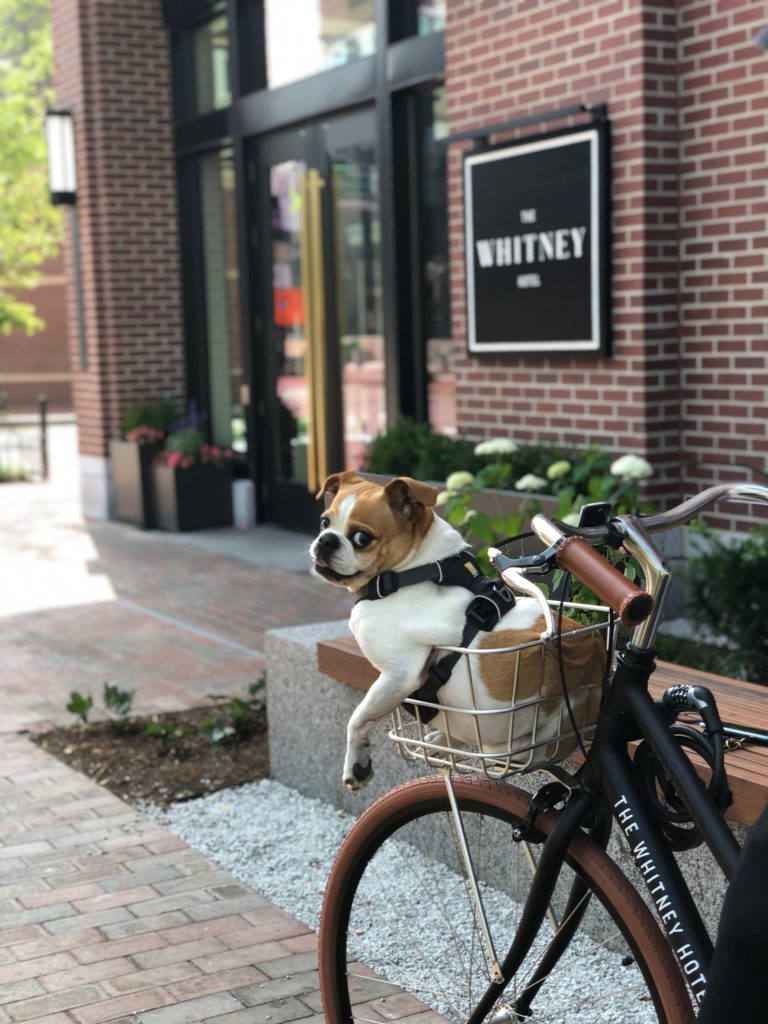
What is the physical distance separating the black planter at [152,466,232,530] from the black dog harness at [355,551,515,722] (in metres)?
8.69

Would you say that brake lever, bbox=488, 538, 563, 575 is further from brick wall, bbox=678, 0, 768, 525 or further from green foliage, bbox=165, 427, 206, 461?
green foliage, bbox=165, 427, 206, 461

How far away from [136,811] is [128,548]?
601cm

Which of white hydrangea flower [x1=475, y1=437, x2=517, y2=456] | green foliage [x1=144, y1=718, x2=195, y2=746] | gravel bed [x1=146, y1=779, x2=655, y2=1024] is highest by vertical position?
white hydrangea flower [x1=475, y1=437, x2=517, y2=456]

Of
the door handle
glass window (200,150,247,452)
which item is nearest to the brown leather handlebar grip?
the door handle

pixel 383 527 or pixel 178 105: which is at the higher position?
pixel 178 105

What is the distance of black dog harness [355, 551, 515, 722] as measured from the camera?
90.4 inches

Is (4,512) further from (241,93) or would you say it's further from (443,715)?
(443,715)

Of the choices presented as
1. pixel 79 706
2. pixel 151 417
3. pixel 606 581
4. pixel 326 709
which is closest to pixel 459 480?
pixel 326 709

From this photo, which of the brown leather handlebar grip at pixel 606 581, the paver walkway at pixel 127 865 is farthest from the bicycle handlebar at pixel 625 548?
the paver walkway at pixel 127 865

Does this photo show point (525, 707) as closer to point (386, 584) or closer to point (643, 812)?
point (643, 812)

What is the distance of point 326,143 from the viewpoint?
9.70 metres

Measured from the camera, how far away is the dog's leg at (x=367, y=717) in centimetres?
228

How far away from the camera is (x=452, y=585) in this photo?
7.73 ft

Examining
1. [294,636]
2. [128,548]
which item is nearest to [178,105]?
[128,548]
